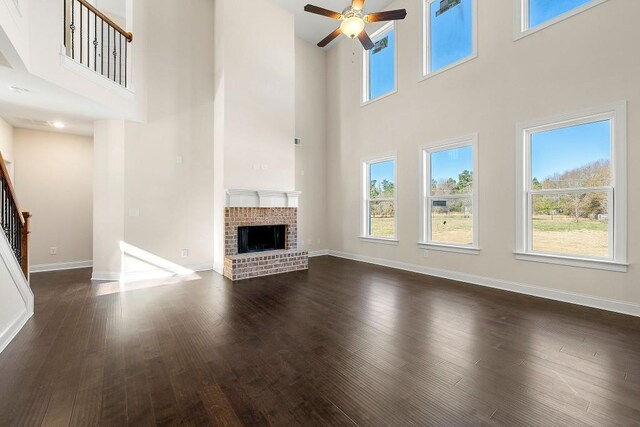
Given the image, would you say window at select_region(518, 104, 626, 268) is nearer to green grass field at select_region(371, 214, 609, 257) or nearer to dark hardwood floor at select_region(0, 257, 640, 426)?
green grass field at select_region(371, 214, 609, 257)

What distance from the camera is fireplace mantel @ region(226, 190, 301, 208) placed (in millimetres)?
5066

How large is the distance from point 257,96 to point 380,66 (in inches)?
111

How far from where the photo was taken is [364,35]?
3900 millimetres

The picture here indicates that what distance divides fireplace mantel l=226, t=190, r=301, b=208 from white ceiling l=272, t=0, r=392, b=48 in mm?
3825

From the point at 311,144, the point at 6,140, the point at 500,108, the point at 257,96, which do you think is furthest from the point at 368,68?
the point at 6,140

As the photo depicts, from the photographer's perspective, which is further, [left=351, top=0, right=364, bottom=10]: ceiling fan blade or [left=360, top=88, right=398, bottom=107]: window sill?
[left=360, top=88, right=398, bottom=107]: window sill

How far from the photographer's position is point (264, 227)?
5707mm

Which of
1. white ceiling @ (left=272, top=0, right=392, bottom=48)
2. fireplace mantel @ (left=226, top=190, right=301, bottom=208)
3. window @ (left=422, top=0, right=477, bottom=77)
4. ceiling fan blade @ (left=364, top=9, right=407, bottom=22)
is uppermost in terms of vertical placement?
white ceiling @ (left=272, top=0, right=392, bottom=48)

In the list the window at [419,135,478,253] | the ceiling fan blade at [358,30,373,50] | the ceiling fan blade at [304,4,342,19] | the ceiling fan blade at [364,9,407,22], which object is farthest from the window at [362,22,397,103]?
the ceiling fan blade at [304,4,342,19]

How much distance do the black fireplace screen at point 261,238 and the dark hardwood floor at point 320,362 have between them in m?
1.80

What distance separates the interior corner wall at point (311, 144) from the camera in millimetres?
6914

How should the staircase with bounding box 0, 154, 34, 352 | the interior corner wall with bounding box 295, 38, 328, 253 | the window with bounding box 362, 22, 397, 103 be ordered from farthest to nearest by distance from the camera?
the interior corner wall with bounding box 295, 38, 328, 253, the window with bounding box 362, 22, 397, 103, the staircase with bounding box 0, 154, 34, 352

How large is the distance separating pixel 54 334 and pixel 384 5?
730 centimetres

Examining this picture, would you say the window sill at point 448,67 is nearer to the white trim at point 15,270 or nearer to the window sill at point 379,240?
the window sill at point 379,240
